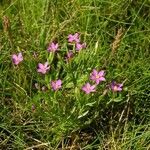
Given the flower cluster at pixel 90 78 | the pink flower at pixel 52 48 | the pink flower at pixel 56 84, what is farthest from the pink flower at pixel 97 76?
the pink flower at pixel 52 48

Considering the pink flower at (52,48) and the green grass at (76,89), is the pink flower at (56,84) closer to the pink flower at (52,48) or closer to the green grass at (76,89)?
the green grass at (76,89)

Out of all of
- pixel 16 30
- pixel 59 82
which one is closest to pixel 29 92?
pixel 59 82

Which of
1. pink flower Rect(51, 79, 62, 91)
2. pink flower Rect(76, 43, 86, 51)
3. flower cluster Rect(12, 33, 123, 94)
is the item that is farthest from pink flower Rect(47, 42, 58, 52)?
pink flower Rect(51, 79, 62, 91)

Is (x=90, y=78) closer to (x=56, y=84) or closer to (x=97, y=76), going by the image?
(x=97, y=76)

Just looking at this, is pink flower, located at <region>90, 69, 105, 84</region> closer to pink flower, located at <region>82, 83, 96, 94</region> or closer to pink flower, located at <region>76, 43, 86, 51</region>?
pink flower, located at <region>82, 83, 96, 94</region>

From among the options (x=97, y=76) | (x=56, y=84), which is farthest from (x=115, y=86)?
(x=56, y=84)

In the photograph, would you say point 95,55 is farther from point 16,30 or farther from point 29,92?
point 16,30

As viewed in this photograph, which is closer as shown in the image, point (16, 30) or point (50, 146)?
point (50, 146)

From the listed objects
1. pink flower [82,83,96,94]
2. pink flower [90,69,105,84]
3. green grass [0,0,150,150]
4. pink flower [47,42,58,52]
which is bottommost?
green grass [0,0,150,150]

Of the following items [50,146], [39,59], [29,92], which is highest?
[39,59]
